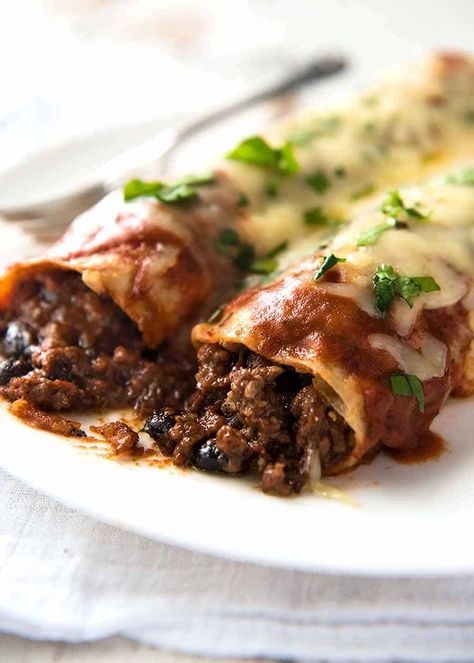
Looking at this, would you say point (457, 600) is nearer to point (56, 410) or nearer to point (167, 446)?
point (167, 446)

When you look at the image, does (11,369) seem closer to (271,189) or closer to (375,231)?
(375,231)

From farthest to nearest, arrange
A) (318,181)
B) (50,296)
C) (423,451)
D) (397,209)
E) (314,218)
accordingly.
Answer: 1. (318,181)
2. (314,218)
3. (50,296)
4. (397,209)
5. (423,451)

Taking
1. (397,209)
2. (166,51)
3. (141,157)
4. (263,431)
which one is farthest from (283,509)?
(166,51)

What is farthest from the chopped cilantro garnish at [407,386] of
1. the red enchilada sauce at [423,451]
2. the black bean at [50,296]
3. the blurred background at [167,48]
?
the blurred background at [167,48]

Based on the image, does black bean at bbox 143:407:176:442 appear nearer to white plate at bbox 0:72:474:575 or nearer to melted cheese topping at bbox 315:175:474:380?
white plate at bbox 0:72:474:575

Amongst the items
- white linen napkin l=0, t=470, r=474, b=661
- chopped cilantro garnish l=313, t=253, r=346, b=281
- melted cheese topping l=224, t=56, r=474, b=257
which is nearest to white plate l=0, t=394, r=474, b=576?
white linen napkin l=0, t=470, r=474, b=661

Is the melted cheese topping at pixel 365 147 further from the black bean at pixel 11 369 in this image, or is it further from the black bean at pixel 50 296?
the black bean at pixel 11 369
